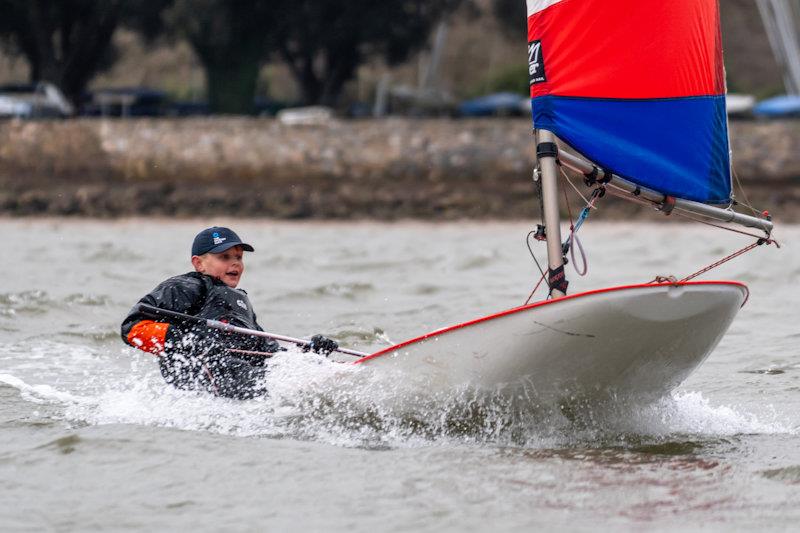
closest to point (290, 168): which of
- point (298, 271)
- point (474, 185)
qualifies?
point (474, 185)

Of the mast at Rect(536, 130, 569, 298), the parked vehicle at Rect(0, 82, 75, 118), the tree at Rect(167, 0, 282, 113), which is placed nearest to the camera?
the mast at Rect(536, 130, 569, 298)

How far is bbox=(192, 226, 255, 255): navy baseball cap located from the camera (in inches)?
269

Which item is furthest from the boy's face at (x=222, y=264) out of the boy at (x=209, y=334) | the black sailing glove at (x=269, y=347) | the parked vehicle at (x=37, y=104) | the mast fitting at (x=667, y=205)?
the parked vehicle at (x=37, y=104)

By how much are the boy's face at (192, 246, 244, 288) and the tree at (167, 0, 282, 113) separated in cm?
2001

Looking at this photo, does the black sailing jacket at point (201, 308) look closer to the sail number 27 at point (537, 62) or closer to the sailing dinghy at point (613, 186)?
the sailing dinghy at point (613, 186)

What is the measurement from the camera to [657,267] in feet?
52.9

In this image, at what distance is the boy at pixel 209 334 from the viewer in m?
6.64

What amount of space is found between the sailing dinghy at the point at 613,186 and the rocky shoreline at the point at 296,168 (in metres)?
16.2

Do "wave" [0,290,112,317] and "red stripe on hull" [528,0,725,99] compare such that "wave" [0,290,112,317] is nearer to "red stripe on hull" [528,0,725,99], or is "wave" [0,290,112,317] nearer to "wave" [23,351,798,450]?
"wave" [23,351,798,450]

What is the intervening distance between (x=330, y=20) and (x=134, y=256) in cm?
1387

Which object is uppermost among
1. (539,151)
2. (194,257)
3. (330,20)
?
(330,20)

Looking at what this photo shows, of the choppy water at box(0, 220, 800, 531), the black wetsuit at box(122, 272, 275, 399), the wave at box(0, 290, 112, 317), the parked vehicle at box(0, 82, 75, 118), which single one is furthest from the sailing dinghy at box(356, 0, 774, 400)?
the parked vehicle at box(0, 82, 75, 118)

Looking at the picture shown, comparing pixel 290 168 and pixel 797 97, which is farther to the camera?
pixel 797 97

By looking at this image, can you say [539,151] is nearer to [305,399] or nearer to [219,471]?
[305,399]
